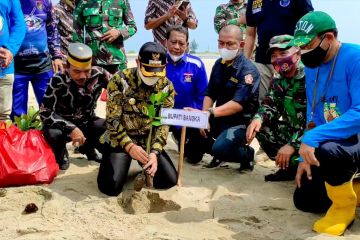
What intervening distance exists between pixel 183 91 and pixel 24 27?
5.26 ft

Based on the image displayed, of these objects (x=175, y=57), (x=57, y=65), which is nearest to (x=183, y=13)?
(x=175, y=57)

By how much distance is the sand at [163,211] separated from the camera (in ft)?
8.99

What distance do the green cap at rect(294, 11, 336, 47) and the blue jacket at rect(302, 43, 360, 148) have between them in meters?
0.21

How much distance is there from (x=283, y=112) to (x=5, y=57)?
8.04 ft

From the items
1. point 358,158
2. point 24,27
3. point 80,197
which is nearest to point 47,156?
point 80,197

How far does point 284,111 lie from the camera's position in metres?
3.78

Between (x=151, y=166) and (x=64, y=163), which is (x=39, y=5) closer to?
(x=64, y=163)

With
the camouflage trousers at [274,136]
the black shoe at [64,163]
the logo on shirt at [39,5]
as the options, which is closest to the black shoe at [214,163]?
the camouflage trousers at [274,136]

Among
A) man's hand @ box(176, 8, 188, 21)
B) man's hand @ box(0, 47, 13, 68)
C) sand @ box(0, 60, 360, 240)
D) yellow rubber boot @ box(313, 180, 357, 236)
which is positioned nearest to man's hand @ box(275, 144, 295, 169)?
sand @ box(0, 60, 360, 240)

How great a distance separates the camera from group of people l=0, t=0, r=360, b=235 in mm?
2797

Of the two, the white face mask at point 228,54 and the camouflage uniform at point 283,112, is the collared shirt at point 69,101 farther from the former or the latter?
the camouflage uniform at point 283,112

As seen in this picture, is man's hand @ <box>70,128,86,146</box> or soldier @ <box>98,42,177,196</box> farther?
man's hand @ <box>70,128,86,146</box>

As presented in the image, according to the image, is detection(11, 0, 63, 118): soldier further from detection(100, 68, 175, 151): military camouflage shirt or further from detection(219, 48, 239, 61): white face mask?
detection(219, 48, 239, 61): white face mask

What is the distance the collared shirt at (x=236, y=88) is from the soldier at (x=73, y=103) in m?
1.03
